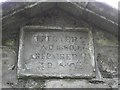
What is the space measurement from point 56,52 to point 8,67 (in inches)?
22.0

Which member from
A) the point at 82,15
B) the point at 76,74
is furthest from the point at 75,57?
the point at 82,15

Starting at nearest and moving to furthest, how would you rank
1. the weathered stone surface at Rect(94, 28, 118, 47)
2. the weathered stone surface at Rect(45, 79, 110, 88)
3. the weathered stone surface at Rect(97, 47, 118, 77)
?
1. the weathered stone surface at Rect(45, 79, 110, 88)
2. the weathered stone surface at Rect(97, 47, 118, 77)
3. the weathered stone surface at Rect(94, 28, 118, 47)

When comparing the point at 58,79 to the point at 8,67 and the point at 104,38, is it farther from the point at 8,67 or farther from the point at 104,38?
the point at 104,38

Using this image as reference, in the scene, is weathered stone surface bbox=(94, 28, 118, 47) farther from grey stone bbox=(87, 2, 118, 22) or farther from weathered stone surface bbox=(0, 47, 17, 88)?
weathered stone surface bbox=(0, 47, 17, 88)

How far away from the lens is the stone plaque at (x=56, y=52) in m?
4.04

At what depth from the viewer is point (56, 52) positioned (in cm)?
417

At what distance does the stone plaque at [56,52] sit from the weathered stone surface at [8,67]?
98 mm

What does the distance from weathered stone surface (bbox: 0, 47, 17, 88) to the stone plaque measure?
98 mm

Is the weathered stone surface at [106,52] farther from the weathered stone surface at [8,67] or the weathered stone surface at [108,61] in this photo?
the weathered stone surface at [8,67]

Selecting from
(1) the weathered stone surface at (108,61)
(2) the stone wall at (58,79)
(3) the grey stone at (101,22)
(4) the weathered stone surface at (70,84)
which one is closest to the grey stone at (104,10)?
(3) the grey stone at (101,22)

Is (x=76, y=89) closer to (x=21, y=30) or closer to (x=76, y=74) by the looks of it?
(x=76, y=74)

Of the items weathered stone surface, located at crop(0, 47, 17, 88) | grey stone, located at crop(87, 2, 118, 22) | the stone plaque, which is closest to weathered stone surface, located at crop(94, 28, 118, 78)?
the stone plaque

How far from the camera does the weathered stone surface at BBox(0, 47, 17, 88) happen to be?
157 inches

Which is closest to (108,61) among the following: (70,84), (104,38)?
(104,38)
